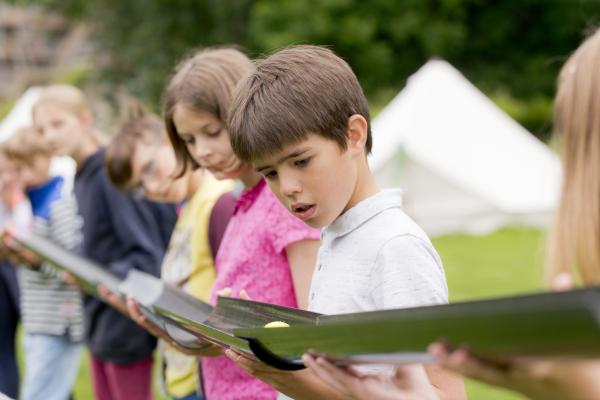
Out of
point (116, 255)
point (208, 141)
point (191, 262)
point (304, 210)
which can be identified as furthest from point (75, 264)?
point (304, 210)

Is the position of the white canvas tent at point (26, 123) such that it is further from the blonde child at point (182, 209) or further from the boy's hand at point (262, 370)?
the boy's hand at point (262, 370)

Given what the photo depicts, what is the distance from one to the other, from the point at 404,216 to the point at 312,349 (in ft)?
1.80

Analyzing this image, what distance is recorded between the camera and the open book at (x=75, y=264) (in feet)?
12.0

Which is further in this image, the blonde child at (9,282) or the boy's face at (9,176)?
the boy's face at (9,176)

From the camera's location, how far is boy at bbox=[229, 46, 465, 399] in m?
1.97

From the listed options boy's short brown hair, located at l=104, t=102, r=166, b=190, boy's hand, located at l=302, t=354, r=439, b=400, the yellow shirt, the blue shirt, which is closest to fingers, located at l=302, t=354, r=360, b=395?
boy's hand, located at l=302, t=354, r=439, b=400

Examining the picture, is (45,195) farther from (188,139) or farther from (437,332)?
(437,332)

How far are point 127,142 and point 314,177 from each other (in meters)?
2.08

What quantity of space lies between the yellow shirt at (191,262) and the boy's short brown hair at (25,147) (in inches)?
77.8

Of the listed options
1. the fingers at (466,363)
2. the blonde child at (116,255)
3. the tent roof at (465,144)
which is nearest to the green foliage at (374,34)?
the tent roof at (465,144)

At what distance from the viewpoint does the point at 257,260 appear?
2631mm

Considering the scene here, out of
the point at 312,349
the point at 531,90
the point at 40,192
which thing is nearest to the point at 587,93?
the point at 312,349

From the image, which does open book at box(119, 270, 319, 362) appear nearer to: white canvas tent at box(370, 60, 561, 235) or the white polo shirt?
the white polo shirt

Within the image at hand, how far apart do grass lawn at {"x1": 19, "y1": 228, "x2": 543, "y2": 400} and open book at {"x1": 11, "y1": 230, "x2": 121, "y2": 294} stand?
2054 mm
